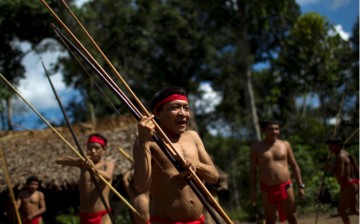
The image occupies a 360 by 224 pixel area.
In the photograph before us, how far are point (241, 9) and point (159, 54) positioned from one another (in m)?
7.61

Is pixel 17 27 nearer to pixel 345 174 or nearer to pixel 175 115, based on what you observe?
pixel 345 174

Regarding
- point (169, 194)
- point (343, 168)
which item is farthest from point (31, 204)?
point (169, 194)

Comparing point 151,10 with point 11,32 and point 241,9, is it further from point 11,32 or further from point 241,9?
point 11,32

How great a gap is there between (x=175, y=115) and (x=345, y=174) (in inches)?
181

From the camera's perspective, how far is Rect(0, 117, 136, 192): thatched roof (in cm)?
1109

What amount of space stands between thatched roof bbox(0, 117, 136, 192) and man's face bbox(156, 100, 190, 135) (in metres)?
6.37

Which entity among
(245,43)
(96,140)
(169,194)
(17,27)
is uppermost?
(245,43)

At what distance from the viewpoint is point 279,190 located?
5.77 m

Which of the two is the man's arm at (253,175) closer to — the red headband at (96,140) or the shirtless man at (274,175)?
the shirtless man at (274,175)

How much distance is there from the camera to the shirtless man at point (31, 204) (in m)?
7.24

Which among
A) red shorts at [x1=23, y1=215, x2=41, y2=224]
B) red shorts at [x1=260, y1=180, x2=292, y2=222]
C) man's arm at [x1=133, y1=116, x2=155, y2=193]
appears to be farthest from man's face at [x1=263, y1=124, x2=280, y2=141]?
red shorts at [x1=23, y1=215, x2=41, y2=224]

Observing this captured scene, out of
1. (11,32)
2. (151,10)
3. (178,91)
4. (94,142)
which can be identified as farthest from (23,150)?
(151,10)

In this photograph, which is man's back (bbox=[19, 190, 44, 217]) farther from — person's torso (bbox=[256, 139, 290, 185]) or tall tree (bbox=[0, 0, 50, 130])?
person's torso (bbox=[256, 139, 290, 185])

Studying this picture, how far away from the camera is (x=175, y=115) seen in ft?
9.36
